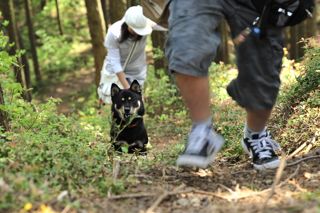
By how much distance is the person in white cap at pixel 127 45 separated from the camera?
6798mm

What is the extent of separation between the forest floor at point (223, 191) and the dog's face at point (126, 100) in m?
2.80

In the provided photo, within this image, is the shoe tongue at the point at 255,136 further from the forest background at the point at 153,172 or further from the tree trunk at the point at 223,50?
the tree trunk at the point at 223,50

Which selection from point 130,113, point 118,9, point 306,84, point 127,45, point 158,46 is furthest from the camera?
point 158,46

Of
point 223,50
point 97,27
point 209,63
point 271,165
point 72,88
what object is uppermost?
point 209,63

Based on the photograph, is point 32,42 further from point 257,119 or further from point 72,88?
point 257,119

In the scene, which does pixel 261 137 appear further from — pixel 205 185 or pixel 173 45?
pixel 173 45

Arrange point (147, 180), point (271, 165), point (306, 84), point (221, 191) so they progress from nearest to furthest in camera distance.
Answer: point (221, 191) < point (147, 180) < point (271, 165) < point (306, 84)

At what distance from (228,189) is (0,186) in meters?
1.54

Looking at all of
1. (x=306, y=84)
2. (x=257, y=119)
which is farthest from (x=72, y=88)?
(x=257, y=119)

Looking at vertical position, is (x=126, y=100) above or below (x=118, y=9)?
below

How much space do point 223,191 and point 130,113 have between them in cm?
360

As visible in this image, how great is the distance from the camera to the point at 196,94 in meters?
3.64

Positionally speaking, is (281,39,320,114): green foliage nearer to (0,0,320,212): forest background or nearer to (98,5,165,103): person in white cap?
(0,0,320,212): forest background

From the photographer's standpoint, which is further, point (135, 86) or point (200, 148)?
point (135, 86)
